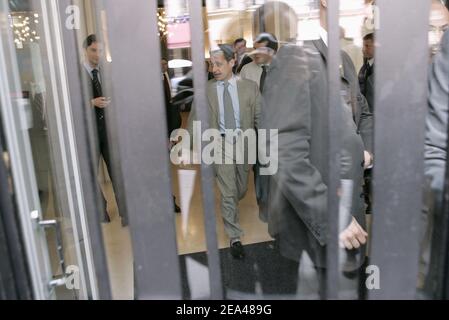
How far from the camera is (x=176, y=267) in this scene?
99 cm

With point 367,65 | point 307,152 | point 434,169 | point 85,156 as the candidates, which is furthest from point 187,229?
point 434,169

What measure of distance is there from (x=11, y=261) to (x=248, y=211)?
2959mm

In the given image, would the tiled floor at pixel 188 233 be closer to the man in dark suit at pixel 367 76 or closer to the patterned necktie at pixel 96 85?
the patterned necktie at pixel 96 85

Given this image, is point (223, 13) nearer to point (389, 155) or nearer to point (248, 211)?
point (248, 211)

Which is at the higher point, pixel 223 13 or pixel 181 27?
pixel 223 13

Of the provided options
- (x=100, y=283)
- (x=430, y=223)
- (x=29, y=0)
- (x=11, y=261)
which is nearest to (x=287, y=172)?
(x=430, y=223)

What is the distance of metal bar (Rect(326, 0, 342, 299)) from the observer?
0.88m

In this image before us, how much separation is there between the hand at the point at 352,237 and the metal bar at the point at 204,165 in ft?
1.76

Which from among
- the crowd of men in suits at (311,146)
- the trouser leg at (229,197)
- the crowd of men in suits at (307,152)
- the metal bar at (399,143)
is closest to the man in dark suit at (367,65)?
the crowd of men in suits at (311,146)

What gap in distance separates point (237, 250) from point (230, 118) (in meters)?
0.96

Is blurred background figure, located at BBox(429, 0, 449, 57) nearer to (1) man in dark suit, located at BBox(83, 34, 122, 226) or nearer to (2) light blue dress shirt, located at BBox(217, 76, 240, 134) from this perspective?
(2) light blue dress shirt, located at BBox(217, 76, 240, 134)

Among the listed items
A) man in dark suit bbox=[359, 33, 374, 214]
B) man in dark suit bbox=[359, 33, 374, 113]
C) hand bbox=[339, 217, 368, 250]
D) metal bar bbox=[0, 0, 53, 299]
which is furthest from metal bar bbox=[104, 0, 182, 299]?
man in dark suit bbox=[359, 33, 374, 113]

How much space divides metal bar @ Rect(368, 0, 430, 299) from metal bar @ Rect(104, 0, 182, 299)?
50 centimetres

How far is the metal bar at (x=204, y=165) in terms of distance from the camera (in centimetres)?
88
